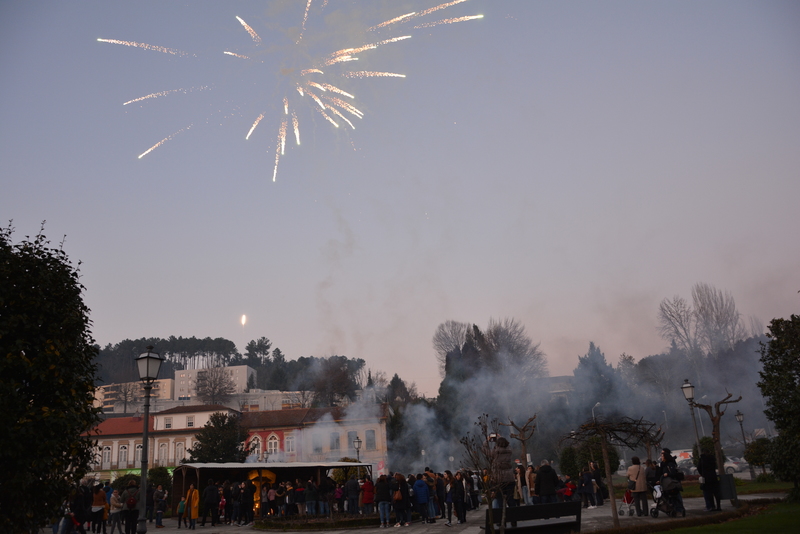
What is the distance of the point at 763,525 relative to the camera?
10367mm

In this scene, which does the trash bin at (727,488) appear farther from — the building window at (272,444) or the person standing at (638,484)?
the building window at (272,444)

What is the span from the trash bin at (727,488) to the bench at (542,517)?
596cm

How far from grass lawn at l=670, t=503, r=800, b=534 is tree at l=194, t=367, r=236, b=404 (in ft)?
301

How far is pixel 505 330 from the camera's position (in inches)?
2426

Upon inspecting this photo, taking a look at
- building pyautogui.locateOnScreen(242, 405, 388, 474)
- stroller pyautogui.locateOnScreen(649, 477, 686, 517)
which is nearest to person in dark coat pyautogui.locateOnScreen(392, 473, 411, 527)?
stroller pyautogui.locateOnScreen(649, 477, 686, 517)

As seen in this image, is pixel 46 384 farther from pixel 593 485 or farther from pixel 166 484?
pixel 166 484

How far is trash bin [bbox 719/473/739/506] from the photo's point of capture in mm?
14578

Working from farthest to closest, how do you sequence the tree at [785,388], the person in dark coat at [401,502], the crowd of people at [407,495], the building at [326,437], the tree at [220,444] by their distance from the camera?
the building at [326,437] < the tree at [220,444] < the person in dark coat at [401,502] < the tree at [785,388] < the crowd of people at [407,495]

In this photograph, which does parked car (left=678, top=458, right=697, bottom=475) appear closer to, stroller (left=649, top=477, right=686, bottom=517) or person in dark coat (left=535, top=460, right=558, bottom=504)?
stroller (left=649, top=477, right=686, bottom=517)

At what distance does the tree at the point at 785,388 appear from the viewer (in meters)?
13.9

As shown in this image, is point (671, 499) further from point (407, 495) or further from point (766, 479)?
point (766, 479)

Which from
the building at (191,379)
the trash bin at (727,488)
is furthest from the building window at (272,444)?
the building at (191,379)

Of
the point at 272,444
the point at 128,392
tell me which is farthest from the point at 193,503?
the point at 128,392

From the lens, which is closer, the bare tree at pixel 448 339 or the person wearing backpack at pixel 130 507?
the person wearing backpack at pixel 130 507
